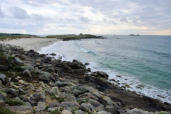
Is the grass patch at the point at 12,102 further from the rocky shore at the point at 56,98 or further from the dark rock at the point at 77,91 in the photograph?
the dark rock at the point at 77,91

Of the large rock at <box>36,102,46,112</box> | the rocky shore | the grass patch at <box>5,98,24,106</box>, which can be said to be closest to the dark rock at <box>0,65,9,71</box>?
the rocky shore

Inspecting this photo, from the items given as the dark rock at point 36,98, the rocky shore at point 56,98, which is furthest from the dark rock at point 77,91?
the dark rock at point 36,98

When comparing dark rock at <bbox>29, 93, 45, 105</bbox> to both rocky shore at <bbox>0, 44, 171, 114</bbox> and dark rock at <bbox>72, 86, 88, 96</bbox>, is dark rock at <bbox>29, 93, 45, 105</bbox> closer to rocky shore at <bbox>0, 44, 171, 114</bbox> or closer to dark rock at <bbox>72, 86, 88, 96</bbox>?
rocky shore at <bbox>0, 44, 171, 114</bbox>

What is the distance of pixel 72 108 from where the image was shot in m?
4.88

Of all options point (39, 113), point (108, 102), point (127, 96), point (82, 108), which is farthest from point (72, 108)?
point (127, 96)

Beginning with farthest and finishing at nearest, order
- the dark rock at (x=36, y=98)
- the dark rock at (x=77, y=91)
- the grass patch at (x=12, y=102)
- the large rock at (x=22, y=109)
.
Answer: the dark rock at (x=77, y=91)
the dark rock at (x=36, y=98)
the grass patch at (x=12, y=102)
the large rock at (x=22, y=109)

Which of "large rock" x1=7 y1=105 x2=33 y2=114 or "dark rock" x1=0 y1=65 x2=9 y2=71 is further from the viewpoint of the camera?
"dark rock" x1=0 y1=65 x2=9 y2=71

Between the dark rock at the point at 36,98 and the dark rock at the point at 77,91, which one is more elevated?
the dark rock at the point at 36,98

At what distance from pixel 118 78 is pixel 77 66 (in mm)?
4697

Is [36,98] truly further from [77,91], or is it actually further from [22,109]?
[77,91]

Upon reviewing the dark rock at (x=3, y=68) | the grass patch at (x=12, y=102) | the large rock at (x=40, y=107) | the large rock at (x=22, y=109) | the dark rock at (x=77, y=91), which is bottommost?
the dark rock at (x=77, y=91)

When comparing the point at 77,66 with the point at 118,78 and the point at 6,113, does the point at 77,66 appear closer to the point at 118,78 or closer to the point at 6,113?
the point at 118,78

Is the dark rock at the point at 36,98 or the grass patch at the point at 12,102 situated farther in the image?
the dark rock at the point at 36,98

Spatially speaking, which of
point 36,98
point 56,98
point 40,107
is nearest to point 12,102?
point 40,107
